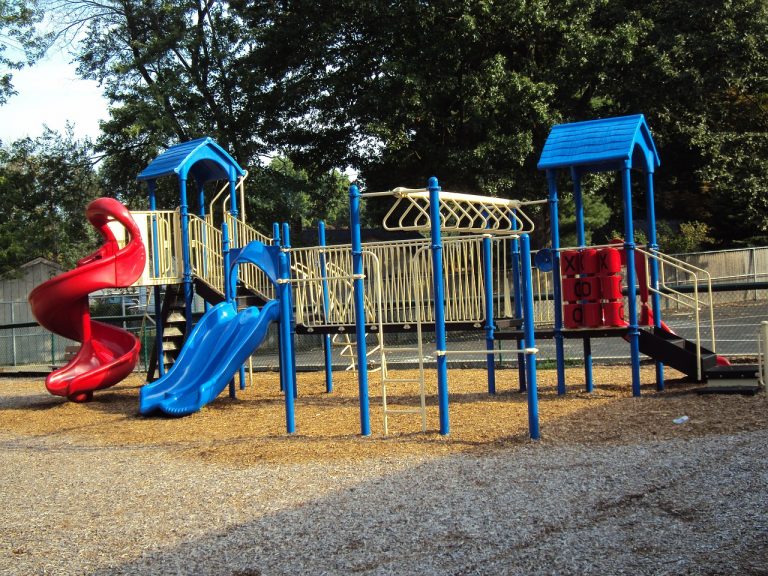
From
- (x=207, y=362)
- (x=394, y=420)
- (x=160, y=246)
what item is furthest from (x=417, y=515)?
(x=160, y=246)

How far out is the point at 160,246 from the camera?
15.2 metres

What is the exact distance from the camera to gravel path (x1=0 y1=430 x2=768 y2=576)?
16.7 feet

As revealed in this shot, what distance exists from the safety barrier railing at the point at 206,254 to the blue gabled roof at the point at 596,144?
606 centimetres

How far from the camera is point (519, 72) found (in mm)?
25688

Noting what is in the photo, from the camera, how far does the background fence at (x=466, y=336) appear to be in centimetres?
1780

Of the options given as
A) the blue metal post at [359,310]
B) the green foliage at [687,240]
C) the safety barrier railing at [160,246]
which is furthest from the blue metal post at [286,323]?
the green foliage at [687,240]

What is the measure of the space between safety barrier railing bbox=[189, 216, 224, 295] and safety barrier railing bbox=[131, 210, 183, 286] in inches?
11.8

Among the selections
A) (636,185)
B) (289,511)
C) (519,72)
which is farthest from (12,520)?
(636,185)

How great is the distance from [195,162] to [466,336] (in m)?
10.4

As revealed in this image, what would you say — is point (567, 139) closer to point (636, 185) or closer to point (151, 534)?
point (151, 534)

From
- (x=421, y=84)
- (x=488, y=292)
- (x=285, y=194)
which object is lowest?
A: (x=488, y=292)

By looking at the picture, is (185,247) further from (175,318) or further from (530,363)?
(530,363)

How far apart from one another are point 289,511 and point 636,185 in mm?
30452

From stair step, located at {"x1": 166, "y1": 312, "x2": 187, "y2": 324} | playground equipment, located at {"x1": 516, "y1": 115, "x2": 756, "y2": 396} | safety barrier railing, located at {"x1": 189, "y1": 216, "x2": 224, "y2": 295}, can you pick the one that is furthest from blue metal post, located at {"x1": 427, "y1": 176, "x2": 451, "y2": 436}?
stair step, located at {"x1": 166, "y1": 312, "x2": 187, "y2": 324}
